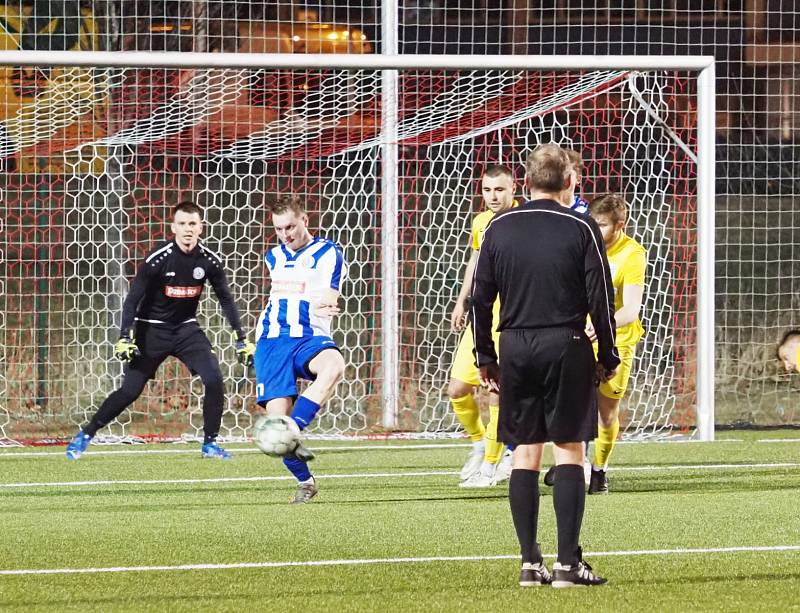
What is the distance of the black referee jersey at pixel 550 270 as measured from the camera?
18.0 feet

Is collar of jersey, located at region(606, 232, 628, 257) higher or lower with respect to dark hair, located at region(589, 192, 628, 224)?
lower

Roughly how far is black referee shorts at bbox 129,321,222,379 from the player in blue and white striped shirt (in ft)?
8.91

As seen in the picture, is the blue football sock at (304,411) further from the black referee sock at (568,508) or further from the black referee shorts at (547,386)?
the black referee sock at (568,508)

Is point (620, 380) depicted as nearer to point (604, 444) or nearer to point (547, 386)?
point (604, 444)

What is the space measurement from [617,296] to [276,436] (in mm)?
2192

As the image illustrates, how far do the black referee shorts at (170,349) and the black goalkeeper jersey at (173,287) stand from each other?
71 mm

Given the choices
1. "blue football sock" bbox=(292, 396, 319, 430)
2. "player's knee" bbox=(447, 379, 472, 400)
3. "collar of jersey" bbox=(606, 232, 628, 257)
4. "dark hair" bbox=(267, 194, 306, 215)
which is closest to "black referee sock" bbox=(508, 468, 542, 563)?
"blue football sock" bbox=(292, 396, 319, 430)

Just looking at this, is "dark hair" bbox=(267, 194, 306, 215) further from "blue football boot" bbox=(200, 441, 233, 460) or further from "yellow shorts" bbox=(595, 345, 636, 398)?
"blue football boot" bbox=(200, 441, 233, 460)

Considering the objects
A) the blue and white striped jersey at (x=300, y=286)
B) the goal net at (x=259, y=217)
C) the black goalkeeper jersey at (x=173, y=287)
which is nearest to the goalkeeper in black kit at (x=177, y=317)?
the black goalkeeper jersey at (x=173, y=287)

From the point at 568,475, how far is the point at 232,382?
8434mm

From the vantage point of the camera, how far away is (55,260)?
13227 mm

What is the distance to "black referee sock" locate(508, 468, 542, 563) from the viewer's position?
5.50 meters

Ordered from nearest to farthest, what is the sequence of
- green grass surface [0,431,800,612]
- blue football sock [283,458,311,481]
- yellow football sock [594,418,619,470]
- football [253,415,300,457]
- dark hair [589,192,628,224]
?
green grass surface [0,431,800,612] < football [253,415,300,457] < dark hair [589,192,628,224] < blue football sock [283,458,311,481] < yellow football sock [594,418,619,470]

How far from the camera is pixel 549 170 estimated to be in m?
5.55
